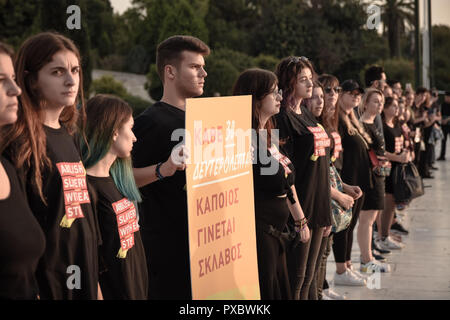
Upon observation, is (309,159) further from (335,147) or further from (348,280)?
(348,280)

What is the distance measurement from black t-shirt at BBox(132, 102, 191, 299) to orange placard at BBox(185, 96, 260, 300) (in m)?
0.33

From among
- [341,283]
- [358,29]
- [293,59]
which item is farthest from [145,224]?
[358,29]

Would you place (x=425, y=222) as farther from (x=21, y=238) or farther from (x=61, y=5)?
(x=61, y=5)

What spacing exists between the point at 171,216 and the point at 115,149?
1.85 feet

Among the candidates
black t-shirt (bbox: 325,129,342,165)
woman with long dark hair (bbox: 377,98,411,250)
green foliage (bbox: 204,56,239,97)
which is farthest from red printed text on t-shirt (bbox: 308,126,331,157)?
green foliage (bbox: 204,56,239,97)

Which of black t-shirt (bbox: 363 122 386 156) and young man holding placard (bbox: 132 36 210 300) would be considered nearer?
young man holding placard (bbox: 132 36 210 300)

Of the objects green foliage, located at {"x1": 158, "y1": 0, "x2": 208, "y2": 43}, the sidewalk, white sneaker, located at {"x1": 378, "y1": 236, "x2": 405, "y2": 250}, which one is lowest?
the sidewalk

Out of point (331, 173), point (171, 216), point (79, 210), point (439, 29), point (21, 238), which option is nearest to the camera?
point (21, 238)

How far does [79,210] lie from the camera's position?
305 cm

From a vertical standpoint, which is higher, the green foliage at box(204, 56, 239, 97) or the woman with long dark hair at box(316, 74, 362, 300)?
the green foliage at box(204, 56, 239, 97)

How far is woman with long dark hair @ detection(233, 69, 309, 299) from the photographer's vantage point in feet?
14.4

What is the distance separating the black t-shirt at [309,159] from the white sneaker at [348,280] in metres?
1.76

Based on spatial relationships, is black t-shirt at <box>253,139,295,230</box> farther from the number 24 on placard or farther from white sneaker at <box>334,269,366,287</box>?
white sneaker at <box>334,269,366,287</box>

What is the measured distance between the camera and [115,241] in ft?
11.0
